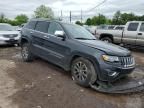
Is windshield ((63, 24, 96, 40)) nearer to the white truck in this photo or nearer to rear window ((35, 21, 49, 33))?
rear window ((35, 21, 49, 33))

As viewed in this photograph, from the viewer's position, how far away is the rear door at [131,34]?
12.4 m

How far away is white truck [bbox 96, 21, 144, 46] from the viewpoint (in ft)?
39.8

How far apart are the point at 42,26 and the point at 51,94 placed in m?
3.11

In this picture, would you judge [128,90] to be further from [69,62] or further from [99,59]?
[69,62]

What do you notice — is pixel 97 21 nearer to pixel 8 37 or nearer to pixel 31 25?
pixel 8 37

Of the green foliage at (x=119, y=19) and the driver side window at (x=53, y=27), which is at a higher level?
the green foliage at (x=119, y=19)

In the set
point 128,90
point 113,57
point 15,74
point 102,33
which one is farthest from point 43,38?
point 102,33

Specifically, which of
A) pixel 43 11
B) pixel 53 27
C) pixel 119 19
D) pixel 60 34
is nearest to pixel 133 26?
pixel 53 27

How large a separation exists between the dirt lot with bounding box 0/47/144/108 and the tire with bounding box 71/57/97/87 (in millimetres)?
192

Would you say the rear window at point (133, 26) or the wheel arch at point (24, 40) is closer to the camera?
the wheel arch at point (24, 40)

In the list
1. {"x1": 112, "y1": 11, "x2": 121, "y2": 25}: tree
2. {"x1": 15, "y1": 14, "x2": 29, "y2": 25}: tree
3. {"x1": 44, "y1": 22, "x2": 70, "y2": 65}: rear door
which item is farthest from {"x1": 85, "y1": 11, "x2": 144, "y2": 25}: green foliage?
{"x1": 44, "y1": 22, "x2": 70, "y2": 65}: rear door

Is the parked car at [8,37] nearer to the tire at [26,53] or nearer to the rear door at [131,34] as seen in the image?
the tire at [26,53]

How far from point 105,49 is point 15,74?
3.11 meters

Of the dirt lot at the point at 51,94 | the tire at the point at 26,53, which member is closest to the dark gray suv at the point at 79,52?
the tire at the point at 26,53
